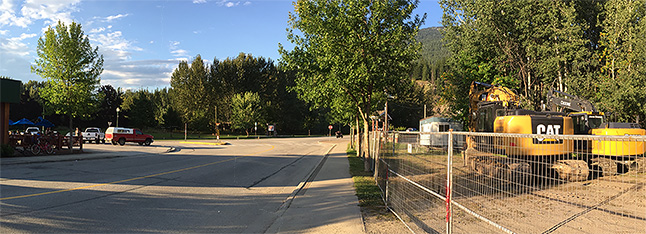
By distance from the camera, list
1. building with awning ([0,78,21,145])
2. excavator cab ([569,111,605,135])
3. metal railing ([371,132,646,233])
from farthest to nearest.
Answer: building with awning ([0,78,21,145]), excavator cab ([569,111,605,135]), metal railing ([371,132,646,233])

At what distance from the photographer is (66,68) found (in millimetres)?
25000

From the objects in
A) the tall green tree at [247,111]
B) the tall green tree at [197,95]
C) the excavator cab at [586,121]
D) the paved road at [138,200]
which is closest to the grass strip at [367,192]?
the paved road at [138,200]

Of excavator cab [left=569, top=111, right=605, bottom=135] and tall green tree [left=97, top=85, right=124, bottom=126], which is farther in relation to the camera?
tall green tree [left=97, top=85, right=124, bottom=126]

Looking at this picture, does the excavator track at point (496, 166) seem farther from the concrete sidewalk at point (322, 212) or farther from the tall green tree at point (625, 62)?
the tall green tree at point (625, 62)

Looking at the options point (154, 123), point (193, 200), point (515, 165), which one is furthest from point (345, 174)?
point (154, 123)

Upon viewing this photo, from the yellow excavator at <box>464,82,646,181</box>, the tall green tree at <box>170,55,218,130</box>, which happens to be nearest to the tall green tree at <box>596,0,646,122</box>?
the yellow excavator at <box>464,82,646,181</box>

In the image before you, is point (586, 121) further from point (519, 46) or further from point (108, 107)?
point (108, 107)

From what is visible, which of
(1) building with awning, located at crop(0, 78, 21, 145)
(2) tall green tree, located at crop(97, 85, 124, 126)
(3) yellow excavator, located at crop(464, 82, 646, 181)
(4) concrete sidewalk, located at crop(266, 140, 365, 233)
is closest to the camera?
(3) yellow excavator, located at crop(464, 82, 646, 181)

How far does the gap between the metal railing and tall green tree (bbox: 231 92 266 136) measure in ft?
195

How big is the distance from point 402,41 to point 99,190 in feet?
39.3

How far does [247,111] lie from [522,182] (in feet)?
215

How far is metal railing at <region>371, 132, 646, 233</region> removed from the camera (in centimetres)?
358

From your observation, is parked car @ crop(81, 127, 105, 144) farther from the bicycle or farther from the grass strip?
the grass strip

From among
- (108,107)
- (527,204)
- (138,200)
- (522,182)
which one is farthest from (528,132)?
(108,107)
